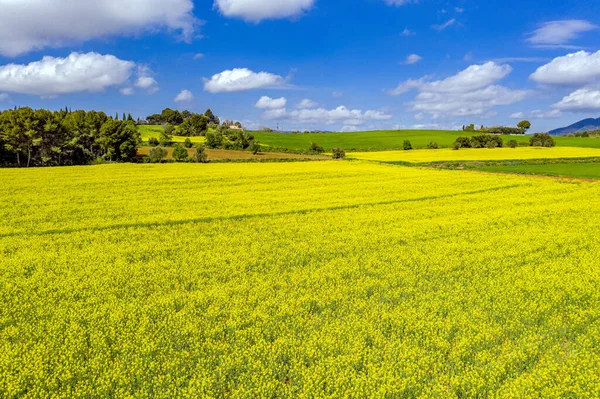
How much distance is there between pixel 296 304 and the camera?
9547 millimetres

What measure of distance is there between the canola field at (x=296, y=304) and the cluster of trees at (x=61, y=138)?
43.2 m

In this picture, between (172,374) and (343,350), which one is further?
(343,350)

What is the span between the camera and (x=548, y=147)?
296 feet

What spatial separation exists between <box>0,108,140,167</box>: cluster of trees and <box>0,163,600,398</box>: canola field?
4315 centimetres

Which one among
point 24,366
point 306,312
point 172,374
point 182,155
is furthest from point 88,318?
point 182,155

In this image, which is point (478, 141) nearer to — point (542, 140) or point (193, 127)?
point (542, 140)

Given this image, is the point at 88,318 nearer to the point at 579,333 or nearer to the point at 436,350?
the point at 436,350

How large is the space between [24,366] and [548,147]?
108204 millimetres

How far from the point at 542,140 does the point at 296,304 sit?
107 m

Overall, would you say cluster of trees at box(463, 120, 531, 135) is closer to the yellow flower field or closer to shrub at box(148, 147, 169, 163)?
the yellow flower field

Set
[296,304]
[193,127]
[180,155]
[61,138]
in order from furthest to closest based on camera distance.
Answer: [193,127] < [61,138] < [180,155] < [296,304]

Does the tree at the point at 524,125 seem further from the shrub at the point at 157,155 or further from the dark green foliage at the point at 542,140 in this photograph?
the shrub at the point at 157,155

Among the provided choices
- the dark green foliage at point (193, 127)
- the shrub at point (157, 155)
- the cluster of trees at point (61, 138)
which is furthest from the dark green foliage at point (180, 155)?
the dark green foliage at point (193, 127)

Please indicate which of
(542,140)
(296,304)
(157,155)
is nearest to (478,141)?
(542,140)
